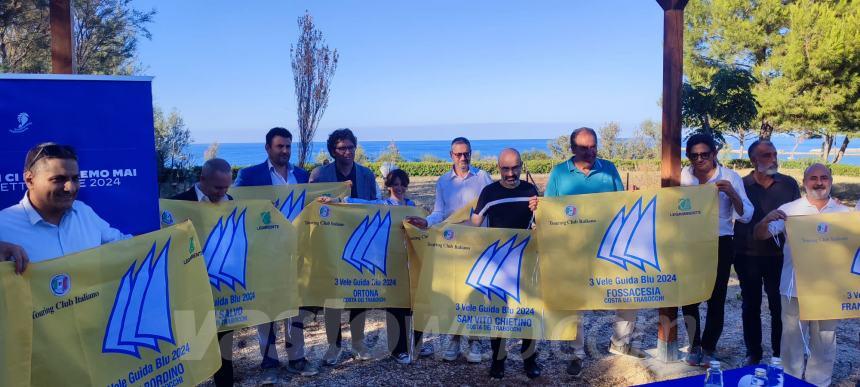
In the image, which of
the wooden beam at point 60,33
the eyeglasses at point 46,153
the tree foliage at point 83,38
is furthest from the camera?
the tree foliage at point 83,38

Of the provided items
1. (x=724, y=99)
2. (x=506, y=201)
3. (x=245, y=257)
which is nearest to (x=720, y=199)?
(x=506, y=201)

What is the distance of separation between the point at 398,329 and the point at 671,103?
3255mm

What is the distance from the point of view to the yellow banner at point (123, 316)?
291cm

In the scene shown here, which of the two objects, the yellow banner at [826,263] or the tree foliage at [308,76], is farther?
the tree foliage at [308,76]

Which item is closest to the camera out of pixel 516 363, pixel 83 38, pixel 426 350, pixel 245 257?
pixel 245 257

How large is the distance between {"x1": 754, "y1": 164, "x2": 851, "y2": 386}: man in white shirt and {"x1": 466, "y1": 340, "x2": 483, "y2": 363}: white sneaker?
2.55 metres

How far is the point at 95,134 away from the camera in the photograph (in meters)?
3.92

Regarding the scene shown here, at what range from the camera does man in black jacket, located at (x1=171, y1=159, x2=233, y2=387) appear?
4.41 m

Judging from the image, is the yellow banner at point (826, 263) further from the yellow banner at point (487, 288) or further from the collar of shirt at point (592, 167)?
the yellow banner at point (487, 288)

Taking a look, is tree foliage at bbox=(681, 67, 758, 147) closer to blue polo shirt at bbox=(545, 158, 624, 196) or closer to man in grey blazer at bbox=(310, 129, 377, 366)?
blue polo shirt at bbox=(545, 158, 624, 196)

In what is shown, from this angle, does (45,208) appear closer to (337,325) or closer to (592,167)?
(337,325)

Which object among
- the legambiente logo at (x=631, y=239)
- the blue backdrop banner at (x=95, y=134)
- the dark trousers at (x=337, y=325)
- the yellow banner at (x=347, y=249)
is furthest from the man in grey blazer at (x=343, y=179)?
the legambiente logo at (x=631, y=239)

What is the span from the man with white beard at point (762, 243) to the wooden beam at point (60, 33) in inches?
219

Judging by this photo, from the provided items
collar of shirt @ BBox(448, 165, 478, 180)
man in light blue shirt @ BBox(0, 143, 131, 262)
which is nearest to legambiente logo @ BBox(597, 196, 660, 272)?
collar of shirt @ BBox(448, 165, 478, 180)
